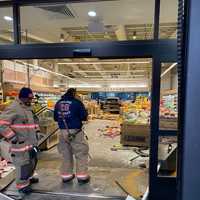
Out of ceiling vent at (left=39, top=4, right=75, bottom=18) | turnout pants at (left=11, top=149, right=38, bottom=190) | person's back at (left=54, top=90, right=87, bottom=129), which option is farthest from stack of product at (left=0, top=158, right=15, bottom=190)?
ceiling vent at (left=39, top=4, right=75, bottom=18)

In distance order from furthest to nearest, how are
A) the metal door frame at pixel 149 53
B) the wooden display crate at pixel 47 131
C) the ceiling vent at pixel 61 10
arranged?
1. the wooden display crate at pixel 47 131
2. the ceiling vent at pixel 61 10
3. the metal door frame at pixel 149 53

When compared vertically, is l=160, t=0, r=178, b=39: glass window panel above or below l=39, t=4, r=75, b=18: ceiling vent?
below

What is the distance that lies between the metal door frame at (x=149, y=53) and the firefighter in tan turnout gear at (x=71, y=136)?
1513 millimetres

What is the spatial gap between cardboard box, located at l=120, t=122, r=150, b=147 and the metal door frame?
4.24m

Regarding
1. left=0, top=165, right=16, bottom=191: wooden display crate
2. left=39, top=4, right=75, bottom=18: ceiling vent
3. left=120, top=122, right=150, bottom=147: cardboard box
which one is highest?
left=39, top=4, right=75, bottom=18: ceiling vent

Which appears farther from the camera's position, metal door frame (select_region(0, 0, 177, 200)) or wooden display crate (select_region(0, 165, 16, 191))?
wooden display crate (select_region(0, 165, 16, 191))

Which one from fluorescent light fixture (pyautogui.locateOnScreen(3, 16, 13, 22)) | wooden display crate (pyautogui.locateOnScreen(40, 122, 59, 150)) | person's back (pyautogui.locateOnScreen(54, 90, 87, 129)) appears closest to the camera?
fluorescent light fixture (pyautogui.locateOnScreen(3, 16, 13, 22))

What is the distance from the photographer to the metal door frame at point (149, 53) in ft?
10.0

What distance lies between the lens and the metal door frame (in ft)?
10.0

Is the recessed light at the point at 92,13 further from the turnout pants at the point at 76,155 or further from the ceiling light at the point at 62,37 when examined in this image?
the turnout pants at the point at 76,155

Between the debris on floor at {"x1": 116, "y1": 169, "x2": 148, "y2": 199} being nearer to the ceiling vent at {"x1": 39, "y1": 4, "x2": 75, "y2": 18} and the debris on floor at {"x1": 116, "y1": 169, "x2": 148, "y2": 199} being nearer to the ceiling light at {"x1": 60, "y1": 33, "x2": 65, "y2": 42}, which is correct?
the ceiling light at {"x1": 60, "y1": 33, "x2": 65, "y2": 42}

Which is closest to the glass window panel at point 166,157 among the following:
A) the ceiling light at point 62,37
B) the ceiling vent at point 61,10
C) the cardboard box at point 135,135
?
the ceiling light at point 62,37

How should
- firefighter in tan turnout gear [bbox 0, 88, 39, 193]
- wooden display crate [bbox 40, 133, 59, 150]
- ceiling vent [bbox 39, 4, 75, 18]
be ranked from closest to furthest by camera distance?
1. ceiling vent [bbox 39, 4, 75, 18]
2. firefighter in tan turnout gear [bbox 0, 88, 39, 193]
3. wooden display crate [bbox 40, 133, 59, 150]

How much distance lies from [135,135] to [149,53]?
4.89 m
